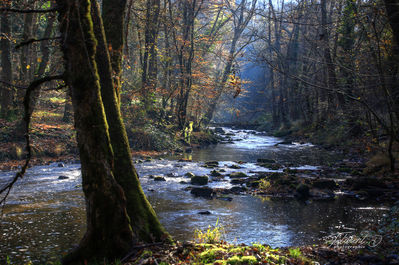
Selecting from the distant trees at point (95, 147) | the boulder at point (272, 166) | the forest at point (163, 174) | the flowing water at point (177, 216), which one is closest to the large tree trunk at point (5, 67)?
the forest at point (163, 174)

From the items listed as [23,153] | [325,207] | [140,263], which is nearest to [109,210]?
[140,263]

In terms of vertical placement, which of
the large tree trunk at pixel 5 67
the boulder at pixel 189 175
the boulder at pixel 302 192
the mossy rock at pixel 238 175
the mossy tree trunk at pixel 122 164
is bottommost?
the boulder at pixel 302 192

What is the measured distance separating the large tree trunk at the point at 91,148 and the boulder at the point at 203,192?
20.6 feet

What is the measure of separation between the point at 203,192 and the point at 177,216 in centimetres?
253

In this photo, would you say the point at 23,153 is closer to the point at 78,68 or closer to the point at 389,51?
the point at 78,68

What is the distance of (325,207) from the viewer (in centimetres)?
997

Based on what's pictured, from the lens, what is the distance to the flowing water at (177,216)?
23.7ft

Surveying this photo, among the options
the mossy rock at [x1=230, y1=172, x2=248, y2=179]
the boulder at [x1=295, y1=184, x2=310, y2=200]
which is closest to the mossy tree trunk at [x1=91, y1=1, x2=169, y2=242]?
the boulder at [x1=295, y1=184, x2=310, y2=200]

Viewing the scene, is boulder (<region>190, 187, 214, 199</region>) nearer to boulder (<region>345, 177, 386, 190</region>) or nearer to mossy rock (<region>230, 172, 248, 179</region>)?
mossy rock (<region>230, 172, 248, 179</region>)

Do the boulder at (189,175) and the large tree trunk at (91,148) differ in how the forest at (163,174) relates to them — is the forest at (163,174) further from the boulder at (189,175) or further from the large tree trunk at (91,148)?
the boulder at (189,175)
